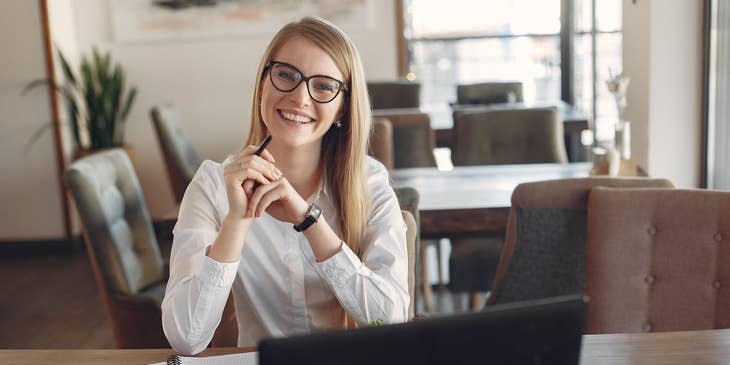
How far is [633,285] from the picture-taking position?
6.73ft

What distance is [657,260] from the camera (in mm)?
2029

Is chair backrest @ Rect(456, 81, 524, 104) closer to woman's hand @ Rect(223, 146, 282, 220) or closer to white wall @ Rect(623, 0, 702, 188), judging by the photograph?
white wall @ Rect(623, 0, 702, 188)

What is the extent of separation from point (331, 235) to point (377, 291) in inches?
5.3

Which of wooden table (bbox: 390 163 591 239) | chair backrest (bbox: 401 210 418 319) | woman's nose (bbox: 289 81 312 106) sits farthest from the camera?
wooden table (bbox: 390 163 591 239)

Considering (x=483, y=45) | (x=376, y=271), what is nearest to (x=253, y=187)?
(x=376, y=271)

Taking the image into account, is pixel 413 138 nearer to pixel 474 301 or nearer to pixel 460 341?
pixel 474 301

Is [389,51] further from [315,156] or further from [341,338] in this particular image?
[341,338]

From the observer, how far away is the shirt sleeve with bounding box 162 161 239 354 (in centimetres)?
→ 155

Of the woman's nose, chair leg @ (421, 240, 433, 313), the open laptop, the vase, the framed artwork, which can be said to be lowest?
chair leg @ (421, 240, 433, 313)

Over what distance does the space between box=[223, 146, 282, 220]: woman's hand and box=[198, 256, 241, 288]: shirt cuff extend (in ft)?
0.29

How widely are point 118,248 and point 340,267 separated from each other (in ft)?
4.28

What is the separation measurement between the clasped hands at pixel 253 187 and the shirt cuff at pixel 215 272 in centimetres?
9

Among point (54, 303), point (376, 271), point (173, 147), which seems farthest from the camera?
Answer: point (173, 147)

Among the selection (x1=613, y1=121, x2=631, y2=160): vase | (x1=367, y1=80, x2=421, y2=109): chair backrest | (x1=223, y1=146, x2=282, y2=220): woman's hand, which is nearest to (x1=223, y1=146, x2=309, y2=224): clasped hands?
(x1=223, y1=146, x2=282, y2=220): woman's hand
